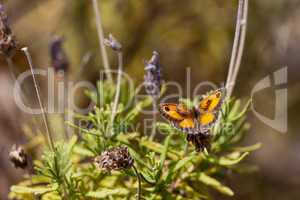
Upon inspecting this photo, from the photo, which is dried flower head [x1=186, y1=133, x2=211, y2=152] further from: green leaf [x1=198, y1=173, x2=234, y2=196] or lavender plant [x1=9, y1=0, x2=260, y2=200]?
green leaf [x1=198, y1=173, x2=234, y2=196]

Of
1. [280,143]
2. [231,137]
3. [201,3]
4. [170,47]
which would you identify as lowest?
[280,143]

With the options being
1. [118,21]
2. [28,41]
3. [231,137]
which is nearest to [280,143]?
[118,21]

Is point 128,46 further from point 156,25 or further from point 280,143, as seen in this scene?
point 280,143

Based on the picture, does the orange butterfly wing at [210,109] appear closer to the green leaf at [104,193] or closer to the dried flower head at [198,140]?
the dried flower head at [198,140]

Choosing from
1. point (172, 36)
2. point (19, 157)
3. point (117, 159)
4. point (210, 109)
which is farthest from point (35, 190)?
point (172, 36)

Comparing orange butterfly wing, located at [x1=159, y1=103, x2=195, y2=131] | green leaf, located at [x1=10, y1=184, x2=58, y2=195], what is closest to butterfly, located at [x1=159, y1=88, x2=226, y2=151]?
orange butterfly wing, located at [x1=159, y1=103, x2=195, y2=131]

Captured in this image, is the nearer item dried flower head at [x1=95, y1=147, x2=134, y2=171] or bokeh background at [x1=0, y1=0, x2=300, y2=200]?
dried flower head at [x1=95, y1=147, x2=134, y2=171]
